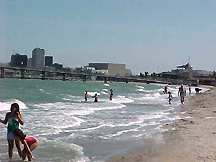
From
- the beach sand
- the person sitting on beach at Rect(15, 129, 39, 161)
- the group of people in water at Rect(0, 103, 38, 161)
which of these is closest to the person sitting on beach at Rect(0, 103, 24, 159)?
the group of people in water at Rect(0, 103, 38, 161)

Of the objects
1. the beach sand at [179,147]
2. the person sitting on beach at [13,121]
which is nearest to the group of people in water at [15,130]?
the person sitting on beach at [13,121]

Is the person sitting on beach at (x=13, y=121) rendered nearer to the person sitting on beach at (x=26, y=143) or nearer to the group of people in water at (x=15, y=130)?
the group of people in water at (x=15, y=130)

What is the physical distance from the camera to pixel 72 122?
70.0 ft

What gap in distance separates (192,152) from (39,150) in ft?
13.8

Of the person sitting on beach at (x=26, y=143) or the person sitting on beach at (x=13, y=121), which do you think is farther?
the person sitting on beach at (x=26, y=143)

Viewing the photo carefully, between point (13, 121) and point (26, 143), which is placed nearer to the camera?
point (13, 121)

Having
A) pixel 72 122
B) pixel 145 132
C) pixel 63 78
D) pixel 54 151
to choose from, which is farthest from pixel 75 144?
pixel 63 78

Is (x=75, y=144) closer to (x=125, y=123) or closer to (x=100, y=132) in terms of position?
(x=100, y=132)

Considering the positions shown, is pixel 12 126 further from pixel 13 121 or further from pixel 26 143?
pixel 26 143

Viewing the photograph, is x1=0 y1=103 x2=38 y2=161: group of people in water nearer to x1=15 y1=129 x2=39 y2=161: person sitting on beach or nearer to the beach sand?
x1=15 y1=129 x2=39 y2=161: person sitting on beach

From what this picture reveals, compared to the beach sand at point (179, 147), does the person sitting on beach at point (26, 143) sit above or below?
above

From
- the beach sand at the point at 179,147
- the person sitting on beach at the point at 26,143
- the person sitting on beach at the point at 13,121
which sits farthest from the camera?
the beach sand at the point at 179,147

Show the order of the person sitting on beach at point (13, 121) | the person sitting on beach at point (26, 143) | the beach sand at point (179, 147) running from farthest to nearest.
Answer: the beach sand at point (179, 147)
the person sitting on beach at point (26, 143)
the person sitting on beach at point (13, 121)

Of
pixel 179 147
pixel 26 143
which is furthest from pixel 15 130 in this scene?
pixel 179 147
